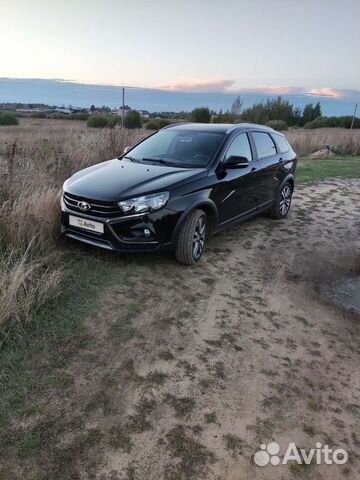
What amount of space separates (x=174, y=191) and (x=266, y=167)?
240cm

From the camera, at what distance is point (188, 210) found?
178 inches

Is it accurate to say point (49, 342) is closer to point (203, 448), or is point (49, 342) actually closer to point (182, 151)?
point (203, 448)

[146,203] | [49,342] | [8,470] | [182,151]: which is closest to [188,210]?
[146,203]

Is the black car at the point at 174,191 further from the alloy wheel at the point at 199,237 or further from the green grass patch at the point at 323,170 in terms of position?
the green grass patch at the point at 323,170

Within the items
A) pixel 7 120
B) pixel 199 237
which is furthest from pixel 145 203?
pixel 7 120

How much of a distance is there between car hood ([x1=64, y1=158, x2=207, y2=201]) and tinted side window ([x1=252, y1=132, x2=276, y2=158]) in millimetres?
1663

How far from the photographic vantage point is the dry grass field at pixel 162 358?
230 centimetres

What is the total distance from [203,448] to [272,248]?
149 inches

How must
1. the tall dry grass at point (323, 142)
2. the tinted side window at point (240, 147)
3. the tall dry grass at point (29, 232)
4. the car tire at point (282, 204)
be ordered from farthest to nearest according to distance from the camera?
the tall dry grass at point (323, 142), the car tire at point (282, 204), the tinted side window at point (240, 147), the tall dry grass at point (29, 232)

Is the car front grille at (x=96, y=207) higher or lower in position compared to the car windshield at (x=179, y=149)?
lower

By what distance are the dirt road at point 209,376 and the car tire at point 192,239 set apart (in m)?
0.16

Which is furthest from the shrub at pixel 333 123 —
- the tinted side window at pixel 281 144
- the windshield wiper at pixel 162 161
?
the windshield wiper at pixel 162 161

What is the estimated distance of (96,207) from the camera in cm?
434

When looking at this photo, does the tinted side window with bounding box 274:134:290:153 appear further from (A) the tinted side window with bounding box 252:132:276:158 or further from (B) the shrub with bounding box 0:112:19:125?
(B) the shrub with bounding box 0:112:19:125
